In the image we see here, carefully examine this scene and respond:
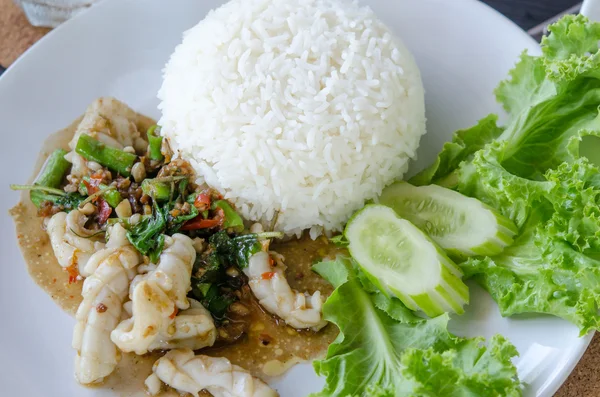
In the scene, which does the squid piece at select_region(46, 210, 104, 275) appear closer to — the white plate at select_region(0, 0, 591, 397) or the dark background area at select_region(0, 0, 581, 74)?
the white plate at select_region(0, 0, 591, 397)

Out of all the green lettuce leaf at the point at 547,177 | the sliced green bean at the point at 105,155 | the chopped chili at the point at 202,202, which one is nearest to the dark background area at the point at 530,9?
the green lettuce leaf at the point at 547,177

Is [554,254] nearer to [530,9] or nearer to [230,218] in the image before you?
[230,218]

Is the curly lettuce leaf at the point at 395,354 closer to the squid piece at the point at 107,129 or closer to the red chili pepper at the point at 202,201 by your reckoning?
the red chili pepper at the point at 202,201

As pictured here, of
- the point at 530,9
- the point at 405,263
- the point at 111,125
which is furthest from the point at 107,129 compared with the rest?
the point at 530,9

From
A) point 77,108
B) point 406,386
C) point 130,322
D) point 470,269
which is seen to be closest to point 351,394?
point 406,386

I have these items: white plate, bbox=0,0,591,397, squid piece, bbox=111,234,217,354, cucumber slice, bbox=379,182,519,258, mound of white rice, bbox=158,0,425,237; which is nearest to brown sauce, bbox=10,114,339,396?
white plate, bbox=0,0,591,397

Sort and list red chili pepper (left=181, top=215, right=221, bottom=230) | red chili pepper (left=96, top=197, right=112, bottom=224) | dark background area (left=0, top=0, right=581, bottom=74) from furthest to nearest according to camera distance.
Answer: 1. dark background area (left=0, top=0, right=581, bottom=74)
2. red chili pepper (left=96, top=197, right=112, bottom=224)
3. red chili pepper (left=181, top=215, right=221, bottom=230)

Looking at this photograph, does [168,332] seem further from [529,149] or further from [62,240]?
[529,149]
